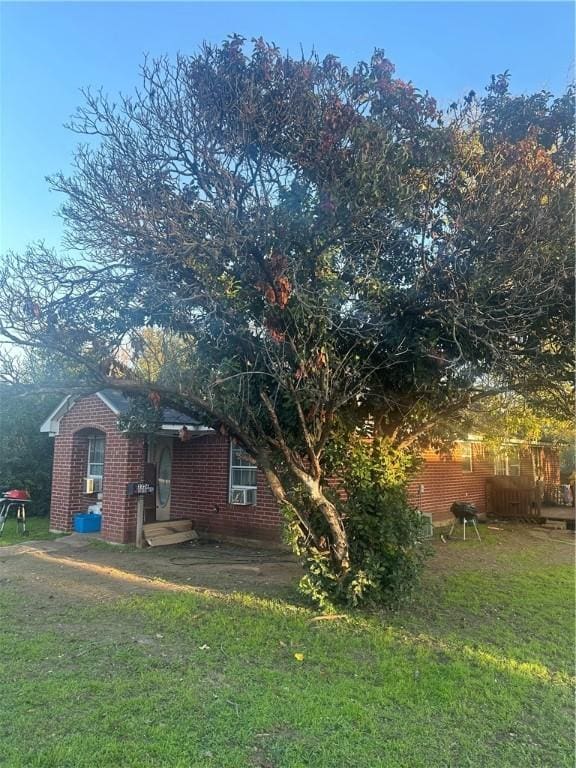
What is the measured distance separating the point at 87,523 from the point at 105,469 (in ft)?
5.32

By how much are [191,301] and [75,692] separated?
3710mm

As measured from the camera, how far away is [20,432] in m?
18.0

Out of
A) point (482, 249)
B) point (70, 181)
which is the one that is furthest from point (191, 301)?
point (482, 249)

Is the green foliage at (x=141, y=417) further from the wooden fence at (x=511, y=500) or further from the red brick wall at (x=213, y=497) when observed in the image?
the wooden fence at (x=511, y=500)

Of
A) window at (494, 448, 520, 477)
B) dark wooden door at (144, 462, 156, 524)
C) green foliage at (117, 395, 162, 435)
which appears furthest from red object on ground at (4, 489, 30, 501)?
window at (494, 448, 520, 477)

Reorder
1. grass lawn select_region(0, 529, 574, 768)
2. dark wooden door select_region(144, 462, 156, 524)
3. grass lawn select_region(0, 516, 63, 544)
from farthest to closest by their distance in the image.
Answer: dark wooden door select_region(144, 462, 156, 524), grass lawn select_region(0, 516, 63, 544), grass lawn select_region(0, 529, 574, 768)

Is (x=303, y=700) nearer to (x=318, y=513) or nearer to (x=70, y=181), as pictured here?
(x=318, y=513)

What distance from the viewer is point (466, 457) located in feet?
58.6

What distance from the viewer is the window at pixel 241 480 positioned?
12.4 m

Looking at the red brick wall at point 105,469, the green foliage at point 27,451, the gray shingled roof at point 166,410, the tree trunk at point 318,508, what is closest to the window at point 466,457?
the gray shingled roof at point 166,410

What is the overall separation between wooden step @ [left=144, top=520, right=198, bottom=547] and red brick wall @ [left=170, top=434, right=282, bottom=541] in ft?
1.03

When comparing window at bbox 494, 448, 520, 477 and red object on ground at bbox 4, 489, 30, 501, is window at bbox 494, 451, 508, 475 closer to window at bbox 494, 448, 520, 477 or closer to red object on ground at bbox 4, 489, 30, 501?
window at bbox 494, 448, 520, 477

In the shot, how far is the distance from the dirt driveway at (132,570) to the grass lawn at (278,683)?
1.25 ft

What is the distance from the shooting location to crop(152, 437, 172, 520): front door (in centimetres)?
1379
